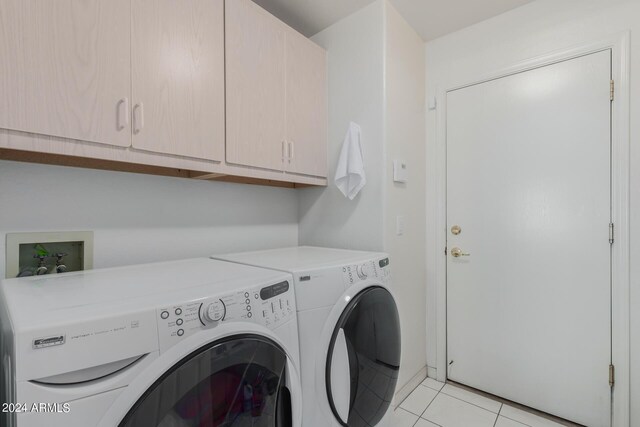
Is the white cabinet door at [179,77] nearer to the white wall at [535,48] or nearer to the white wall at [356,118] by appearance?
the white wall at [356,118]

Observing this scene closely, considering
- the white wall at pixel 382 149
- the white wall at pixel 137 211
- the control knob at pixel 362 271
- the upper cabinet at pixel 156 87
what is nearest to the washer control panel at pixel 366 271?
the control knob at pixel 362 271

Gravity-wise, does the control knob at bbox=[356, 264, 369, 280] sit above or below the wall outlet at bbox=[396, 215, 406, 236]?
below

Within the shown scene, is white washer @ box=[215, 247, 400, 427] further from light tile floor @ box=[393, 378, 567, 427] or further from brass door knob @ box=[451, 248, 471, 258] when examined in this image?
brass door knob @ box=[451, 248, 471, 258]

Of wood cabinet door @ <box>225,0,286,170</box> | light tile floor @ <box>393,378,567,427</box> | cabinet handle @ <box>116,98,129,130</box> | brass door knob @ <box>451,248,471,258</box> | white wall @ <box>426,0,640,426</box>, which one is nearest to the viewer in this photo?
cabinet handle @ <box>116,98,129,130</box>

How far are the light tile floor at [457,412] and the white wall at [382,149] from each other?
129 millimetres

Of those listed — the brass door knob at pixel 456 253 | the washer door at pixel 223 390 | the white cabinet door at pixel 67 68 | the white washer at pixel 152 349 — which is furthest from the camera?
the brass door knob at pixel 456 253

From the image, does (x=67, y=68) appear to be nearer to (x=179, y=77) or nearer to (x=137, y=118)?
(x=137, y=118)

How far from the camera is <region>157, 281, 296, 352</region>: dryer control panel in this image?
0.68m

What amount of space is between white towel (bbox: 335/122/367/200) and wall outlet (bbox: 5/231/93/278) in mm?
1260

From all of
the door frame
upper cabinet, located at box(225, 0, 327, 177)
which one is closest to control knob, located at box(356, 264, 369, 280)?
upper cabinet, located at box(225, 0, 327, 177)

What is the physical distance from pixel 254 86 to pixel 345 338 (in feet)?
4.11

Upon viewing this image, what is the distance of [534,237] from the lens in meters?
1.81

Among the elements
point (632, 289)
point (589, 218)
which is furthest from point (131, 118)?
point (632, 289)

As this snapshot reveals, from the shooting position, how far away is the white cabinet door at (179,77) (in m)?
1.12
